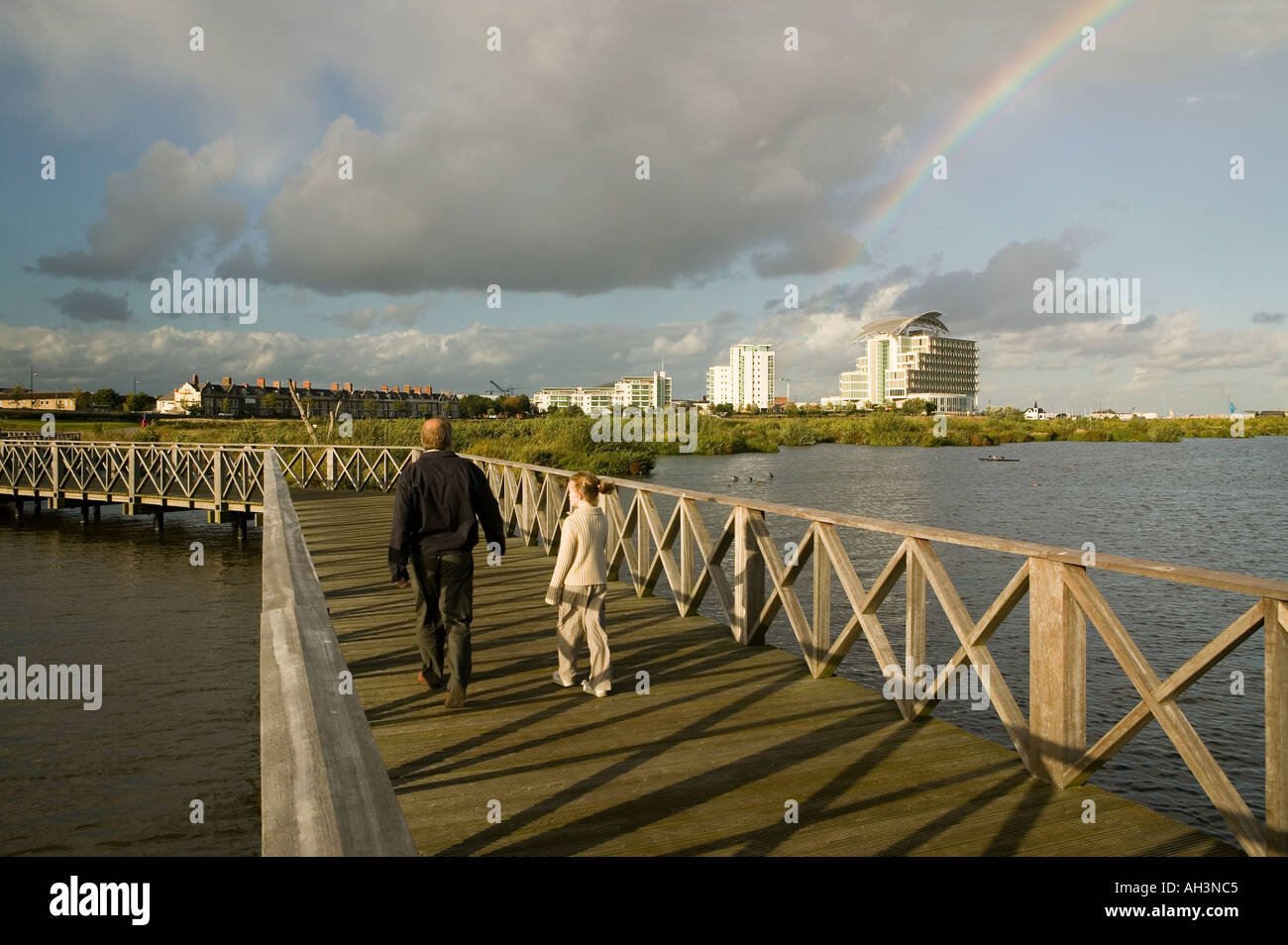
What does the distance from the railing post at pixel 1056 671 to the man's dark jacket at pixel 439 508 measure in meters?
2.99

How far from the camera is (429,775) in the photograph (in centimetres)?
419

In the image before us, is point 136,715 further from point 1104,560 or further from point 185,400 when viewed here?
point 185,400

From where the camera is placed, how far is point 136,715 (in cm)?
1109

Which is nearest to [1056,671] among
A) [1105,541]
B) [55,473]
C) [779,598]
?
[779,598]

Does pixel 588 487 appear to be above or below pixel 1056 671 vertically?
above

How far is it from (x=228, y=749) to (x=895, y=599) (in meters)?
10.4

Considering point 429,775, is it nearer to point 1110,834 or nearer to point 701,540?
point 1110,834

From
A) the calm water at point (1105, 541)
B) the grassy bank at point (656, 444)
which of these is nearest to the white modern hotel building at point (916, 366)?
the grassy bank at point (656, 444)

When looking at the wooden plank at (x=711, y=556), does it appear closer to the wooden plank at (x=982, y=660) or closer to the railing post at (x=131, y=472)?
the wooden plank at (x=982, y=660)

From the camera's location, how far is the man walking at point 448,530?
5.17 meters

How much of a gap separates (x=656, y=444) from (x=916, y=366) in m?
108

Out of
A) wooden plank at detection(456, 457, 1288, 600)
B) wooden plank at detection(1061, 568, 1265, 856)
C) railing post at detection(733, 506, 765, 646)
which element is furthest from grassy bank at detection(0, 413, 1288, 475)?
wooden plank at detection(1061, 568, 1265, 856)
